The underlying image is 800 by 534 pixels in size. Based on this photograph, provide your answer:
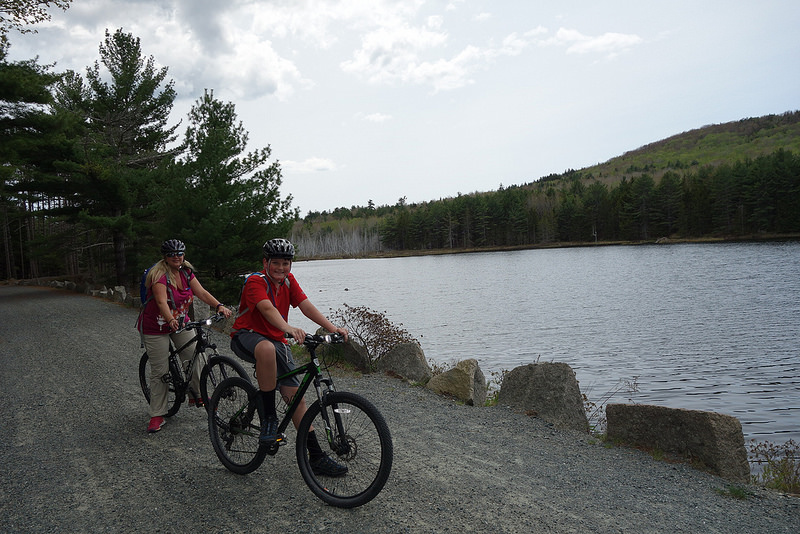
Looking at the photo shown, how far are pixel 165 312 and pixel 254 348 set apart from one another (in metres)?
1.83

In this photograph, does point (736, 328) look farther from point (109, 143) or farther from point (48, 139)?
point (109, 143)

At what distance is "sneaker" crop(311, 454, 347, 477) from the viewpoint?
427 centimetres

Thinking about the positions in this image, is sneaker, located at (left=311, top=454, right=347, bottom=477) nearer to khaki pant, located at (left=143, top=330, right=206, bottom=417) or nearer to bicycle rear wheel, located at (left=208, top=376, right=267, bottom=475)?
bicycle rear wheel, located at (left=208, top=376, right=267, bottom=475)

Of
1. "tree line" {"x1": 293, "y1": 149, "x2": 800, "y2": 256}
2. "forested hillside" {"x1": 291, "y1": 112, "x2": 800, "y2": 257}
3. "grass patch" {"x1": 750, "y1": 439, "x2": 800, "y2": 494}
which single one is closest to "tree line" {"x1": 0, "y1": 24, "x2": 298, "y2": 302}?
"grass patch" {"x1": 750, "y1": 439, "x2": 800, "y2": 494}

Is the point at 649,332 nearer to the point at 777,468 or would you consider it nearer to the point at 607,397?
the point at 607,397

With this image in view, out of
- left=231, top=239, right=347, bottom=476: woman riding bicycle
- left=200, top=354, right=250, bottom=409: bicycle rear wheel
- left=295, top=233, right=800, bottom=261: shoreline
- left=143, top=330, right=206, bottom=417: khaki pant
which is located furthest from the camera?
left=295, top=233, right=800, bottom=261: shoreline

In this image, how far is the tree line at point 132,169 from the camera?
18.0 m

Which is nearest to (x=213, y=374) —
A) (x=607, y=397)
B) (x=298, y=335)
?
(x=298, y=335)

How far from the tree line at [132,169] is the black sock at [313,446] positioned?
1531 cm

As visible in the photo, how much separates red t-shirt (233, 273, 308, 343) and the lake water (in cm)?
854

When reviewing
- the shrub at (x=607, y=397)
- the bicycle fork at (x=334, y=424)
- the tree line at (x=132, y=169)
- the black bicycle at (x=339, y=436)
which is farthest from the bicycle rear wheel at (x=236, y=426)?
the tree line at (x=132, y=169)

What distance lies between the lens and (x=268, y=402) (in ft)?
14.5

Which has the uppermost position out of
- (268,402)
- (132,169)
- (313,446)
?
(132,169)

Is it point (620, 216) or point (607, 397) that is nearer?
point (607, 397)
